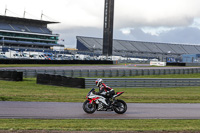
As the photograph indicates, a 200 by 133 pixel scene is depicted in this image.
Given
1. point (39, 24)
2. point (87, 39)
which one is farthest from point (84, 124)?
point (39, 24)

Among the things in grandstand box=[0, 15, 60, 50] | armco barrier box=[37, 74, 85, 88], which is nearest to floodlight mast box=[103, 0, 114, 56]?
grandstand box=[0, 15, 60, 50]

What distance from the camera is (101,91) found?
12102mm

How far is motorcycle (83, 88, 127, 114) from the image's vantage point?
12062mm

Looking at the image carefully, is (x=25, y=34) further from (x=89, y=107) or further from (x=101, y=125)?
(x=101, y=125)

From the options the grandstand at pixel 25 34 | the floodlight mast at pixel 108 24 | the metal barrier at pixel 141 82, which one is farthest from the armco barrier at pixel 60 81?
the grandstand at pixel 25 34

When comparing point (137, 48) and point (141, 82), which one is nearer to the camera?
point (141, 82)

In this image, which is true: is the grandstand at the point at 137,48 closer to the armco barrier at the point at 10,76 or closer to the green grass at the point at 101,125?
the armco barrier at the point at 10,76

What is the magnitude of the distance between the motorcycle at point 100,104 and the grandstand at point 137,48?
8426cm

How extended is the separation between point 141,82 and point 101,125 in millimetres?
16122

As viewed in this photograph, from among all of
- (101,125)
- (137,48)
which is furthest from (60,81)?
(137,48)

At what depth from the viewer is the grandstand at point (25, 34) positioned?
351 feet

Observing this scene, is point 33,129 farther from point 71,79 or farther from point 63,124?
point 71,79

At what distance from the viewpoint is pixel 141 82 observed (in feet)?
83.1

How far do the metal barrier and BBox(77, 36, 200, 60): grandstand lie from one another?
70.3 metres
